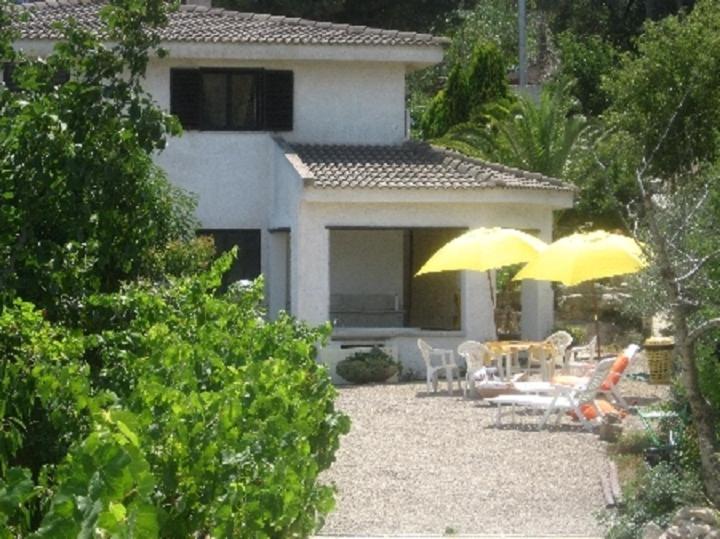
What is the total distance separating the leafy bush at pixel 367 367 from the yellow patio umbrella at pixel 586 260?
4323 millimetres

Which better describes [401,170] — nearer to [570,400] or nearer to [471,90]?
[570,400]

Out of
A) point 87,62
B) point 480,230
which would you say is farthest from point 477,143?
point 87,62

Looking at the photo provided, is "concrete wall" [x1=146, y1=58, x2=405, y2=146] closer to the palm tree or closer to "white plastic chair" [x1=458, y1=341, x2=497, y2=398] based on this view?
the palm tree

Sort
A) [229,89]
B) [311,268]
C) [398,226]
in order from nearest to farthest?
[311,268] → [398,226] → [229,89]

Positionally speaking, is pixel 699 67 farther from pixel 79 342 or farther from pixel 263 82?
pixel 79 342

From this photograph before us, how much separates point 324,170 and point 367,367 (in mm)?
3494

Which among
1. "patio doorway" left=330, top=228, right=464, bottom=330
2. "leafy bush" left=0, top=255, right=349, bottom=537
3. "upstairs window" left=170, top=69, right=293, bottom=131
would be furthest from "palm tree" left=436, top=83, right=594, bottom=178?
"leafy bush" left=0, top=255, right=349, bottom=537

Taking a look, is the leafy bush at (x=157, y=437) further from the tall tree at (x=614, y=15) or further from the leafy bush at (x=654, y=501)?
the tall tree at (x=614, y=15)

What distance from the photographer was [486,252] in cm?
2438

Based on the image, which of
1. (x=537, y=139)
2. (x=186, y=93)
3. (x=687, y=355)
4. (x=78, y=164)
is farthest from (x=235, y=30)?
(x=687, y=355)

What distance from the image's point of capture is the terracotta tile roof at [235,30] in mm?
29016

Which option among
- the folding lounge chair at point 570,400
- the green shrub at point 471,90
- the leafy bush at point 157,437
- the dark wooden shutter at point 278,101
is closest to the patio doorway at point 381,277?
the dark wooden shutter at point 278,101

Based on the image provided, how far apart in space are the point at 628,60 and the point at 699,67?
6.19 ft

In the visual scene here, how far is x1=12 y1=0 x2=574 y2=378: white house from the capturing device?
27.7m
